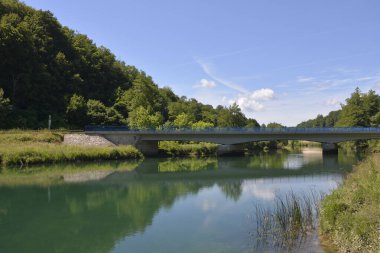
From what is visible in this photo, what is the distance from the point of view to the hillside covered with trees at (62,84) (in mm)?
65812

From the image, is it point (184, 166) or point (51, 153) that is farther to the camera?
point (184, 166)

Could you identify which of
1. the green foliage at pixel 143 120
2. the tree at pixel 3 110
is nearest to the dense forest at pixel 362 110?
the green foliage at pixel 143 120

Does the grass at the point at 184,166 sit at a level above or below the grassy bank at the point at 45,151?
below

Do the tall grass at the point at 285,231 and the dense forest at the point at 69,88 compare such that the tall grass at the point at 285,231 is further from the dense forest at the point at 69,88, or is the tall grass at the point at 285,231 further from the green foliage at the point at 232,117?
the green foliage at the point at 232,117

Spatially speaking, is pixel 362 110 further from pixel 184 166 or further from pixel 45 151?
pixel 45 151

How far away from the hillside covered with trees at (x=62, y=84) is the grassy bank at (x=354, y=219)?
51873 millimetres

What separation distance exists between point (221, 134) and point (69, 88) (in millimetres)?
37309

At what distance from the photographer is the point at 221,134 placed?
189 ft

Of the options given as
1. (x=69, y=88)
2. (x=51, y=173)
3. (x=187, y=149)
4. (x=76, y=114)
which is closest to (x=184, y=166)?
(x=51, y=173)

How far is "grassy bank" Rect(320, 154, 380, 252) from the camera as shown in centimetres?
993

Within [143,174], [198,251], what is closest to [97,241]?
[198,251]

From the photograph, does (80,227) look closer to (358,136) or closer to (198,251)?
(198,251)

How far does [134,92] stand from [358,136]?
43869 millimetres

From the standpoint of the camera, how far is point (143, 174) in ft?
124
